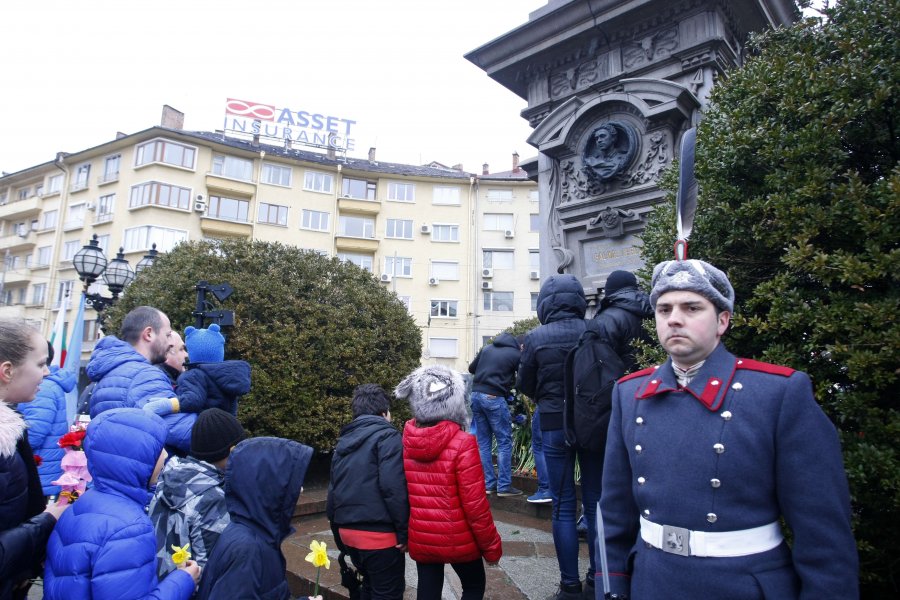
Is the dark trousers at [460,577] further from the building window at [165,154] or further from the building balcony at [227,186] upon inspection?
the building window at [165,154]

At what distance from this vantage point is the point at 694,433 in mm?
1994

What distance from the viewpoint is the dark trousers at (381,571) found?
3629 mm

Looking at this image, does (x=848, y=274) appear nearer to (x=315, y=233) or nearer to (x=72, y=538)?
(x=72, y=538)

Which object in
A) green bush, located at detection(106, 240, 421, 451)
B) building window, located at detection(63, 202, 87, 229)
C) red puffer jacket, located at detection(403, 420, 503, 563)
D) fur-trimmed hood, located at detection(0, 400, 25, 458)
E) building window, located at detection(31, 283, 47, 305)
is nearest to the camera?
fur-trimmed hood, located at detection(0, 400, 25, 458)

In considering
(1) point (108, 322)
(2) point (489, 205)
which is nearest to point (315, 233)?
(2) point (489, 205)

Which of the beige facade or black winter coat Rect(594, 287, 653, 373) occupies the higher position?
the beige facade

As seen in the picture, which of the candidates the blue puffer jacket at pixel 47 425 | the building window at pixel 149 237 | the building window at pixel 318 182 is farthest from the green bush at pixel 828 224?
the building window at pixel 318 182

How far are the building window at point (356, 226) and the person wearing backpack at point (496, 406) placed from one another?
35.8 m

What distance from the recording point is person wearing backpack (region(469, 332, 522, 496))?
7074mm

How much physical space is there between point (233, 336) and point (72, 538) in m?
5.80

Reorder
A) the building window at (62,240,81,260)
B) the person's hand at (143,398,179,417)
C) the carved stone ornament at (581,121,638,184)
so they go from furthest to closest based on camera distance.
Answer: the building window at (62,240,81,260) < the carved stone ornament at (581,121,638,184) < the person's hand at (143,398,179,417)

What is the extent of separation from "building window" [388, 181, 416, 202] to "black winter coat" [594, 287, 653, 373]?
3926 centimetres

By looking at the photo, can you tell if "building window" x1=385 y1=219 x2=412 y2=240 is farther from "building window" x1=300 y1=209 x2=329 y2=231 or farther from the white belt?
the white belt

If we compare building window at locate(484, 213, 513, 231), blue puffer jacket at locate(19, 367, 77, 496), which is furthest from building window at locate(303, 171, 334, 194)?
blue puffer jacket at locate(19, 367, 77, 496)
